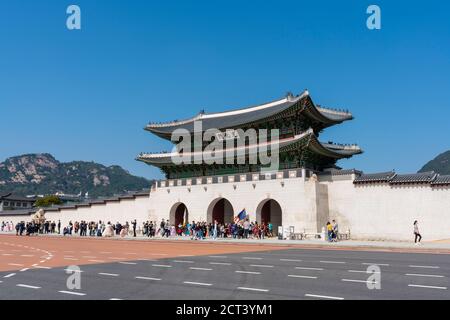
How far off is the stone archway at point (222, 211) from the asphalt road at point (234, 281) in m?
26.2

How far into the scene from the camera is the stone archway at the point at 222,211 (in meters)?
41.9

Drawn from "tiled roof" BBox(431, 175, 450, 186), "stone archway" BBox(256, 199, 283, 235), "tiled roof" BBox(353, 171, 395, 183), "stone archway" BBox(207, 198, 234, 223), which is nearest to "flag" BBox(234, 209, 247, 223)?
"stone archway" BBox(256, 199, 283, 235)

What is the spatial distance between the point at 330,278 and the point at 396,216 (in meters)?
22.3

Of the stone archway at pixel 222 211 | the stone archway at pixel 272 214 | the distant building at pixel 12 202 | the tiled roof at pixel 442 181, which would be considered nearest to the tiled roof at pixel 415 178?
the tiled roof at pixel 442 181

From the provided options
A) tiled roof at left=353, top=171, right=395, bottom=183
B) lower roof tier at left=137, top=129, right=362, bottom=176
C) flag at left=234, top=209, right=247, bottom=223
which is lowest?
flag at left=234, top=209, right=247, bottom=223

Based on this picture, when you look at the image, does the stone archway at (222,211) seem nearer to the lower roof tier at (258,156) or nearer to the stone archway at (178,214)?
the lower roof tier at (258,156)

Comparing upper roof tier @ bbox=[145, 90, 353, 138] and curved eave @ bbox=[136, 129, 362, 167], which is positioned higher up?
upper roof tier @ bbox=[145, 90, 353, 138]

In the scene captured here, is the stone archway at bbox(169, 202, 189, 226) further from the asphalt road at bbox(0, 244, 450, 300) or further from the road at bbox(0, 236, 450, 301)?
the asphalt road at bbox(0, 244, 450, 300)

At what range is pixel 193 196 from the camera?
4234 cm

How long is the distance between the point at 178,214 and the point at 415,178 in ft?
80.8

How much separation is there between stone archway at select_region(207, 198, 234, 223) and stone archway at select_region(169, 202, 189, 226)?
153 inches

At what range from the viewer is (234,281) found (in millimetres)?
11188

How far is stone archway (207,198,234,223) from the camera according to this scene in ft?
138

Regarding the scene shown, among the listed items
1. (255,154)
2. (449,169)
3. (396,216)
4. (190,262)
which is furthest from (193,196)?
(449,169)
